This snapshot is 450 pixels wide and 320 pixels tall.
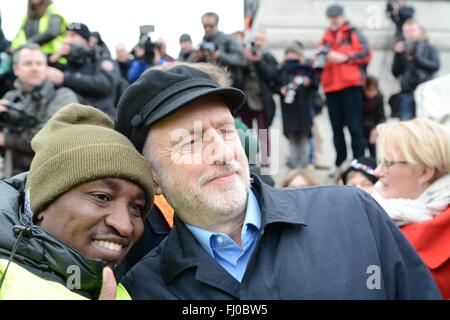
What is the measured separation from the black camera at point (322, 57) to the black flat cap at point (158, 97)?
645 cm

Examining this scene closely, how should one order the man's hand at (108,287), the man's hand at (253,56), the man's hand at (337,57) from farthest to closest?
1. the man's hand at (253,56)
2. the man's hand at (337,57)
3. the man's hand at (108,287)

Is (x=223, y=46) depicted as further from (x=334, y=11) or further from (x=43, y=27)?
(x=43, y=27)

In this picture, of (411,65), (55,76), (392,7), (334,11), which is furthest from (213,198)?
(392,7)

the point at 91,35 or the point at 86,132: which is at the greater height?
the point at 86,132

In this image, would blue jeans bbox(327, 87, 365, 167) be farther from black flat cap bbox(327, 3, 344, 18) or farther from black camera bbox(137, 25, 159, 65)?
black camera bbox(137, 25, 159, 65)

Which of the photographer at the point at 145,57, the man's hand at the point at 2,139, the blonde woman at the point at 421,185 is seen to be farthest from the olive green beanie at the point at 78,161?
the photographer at the point at 145,57

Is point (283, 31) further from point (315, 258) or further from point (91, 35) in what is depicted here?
point (315, 258)

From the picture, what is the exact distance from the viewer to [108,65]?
8.59 meters

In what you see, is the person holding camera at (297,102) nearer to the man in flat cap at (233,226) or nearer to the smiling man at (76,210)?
the man in flat cap at (233,226)

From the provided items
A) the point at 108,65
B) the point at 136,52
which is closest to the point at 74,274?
the point at 108,65

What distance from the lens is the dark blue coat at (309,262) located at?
9.98 feet

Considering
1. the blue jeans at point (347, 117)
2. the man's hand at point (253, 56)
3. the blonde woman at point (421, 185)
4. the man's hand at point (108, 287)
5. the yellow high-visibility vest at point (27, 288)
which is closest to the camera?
the yellow high-visibility vest at point (27, 288)

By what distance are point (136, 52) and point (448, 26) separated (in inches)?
270

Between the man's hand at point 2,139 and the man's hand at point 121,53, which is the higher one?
the man's hand at point 121,53
